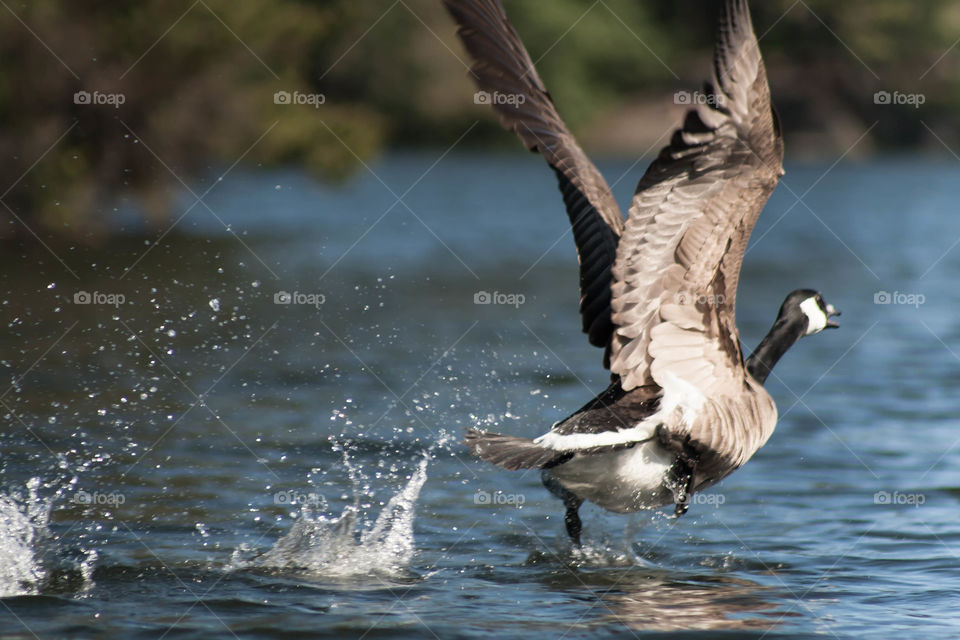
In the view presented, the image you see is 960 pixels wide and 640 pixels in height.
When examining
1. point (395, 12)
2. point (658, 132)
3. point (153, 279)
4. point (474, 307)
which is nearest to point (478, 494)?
point (474, 307)

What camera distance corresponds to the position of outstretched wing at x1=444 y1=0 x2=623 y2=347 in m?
6.25

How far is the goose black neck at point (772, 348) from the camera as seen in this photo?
646cm

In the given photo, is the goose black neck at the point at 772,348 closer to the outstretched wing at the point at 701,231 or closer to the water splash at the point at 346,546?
the outstretched wing at the point at 701,231

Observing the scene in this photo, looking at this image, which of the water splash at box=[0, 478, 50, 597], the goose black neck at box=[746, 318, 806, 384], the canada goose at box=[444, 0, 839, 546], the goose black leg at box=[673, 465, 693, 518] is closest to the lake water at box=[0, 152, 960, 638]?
the water splash at box=[0, 478, 50, 597]

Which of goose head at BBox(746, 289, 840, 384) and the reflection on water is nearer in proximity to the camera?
the reflection on water

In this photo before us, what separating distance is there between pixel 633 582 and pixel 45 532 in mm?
2920

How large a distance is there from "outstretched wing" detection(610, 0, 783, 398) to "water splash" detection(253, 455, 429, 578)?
4.73 ft

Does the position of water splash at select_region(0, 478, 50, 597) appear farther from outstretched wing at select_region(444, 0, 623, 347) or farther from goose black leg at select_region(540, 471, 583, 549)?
outstretched wing at select_region(444, 0, 623, 347)

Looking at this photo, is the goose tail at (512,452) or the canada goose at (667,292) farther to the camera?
the goose tail at (512,452)

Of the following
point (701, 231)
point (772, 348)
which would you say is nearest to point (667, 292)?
point (701, 231)

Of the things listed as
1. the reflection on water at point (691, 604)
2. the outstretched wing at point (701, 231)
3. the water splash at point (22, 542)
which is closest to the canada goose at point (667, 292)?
the outstretched wing at point (701, 231)

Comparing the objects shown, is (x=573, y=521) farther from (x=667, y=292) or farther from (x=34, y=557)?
(x=34, y=557)

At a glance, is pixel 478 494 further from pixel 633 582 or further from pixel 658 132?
pixel 658 132

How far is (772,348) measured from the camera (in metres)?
6.59
